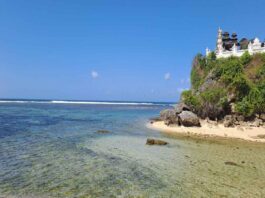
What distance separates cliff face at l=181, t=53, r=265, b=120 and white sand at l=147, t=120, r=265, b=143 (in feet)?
9.63

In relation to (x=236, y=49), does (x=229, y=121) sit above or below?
below

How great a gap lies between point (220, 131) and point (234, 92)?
7830mm

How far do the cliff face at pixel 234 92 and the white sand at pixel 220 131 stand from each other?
294cm

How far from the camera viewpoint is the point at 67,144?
76.0 ft

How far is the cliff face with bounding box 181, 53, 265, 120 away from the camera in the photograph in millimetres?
35500

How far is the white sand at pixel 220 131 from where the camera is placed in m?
30.4

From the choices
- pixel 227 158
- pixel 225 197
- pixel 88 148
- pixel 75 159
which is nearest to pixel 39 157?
pixel 75 159

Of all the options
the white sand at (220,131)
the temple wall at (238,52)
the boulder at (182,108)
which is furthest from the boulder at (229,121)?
the temple wall at (238,52)

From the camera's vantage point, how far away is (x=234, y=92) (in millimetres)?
37750

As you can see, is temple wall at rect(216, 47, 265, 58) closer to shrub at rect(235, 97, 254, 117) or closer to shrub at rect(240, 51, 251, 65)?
shrub at rect(240, 51, 251, 65)

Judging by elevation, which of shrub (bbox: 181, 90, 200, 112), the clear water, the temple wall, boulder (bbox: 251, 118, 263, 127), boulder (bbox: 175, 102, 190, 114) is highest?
the temple wall

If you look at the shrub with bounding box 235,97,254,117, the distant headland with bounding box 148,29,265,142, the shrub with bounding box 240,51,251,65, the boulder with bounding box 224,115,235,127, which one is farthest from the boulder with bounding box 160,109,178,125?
the shrub with bounding box 240,51,251,65

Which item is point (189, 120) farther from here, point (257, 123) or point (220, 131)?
point (257, 123)

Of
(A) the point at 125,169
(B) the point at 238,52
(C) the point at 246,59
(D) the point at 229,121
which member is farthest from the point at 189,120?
(A) the point at 125,169
